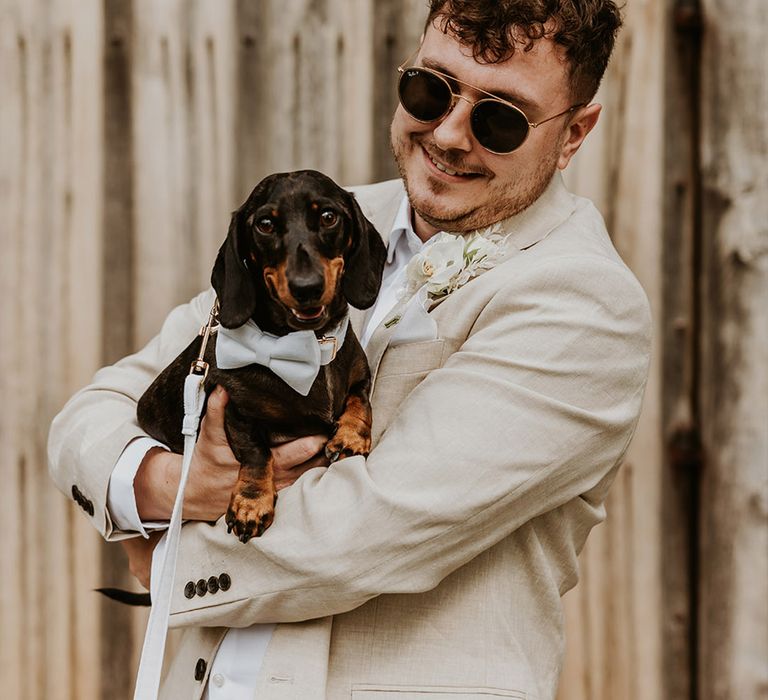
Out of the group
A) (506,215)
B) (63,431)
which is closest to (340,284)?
(506,215)

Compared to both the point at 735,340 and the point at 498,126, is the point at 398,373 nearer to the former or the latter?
the point at 498,126

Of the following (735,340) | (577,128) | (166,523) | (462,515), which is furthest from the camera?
(735,340)

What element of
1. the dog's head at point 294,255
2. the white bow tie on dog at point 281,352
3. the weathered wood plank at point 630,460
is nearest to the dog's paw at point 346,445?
the white bow tie on dog at point 281,352

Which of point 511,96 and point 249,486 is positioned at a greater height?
point 511,96

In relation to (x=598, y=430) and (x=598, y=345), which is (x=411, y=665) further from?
(x=598, y=345)

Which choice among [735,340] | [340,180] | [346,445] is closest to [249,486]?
[346,445]

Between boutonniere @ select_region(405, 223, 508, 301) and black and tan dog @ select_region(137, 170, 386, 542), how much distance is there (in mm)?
95

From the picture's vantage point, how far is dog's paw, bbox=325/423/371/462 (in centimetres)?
206

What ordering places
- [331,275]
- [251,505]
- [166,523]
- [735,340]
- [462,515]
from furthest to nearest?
[735,340] < [166,523] < [331,275] < [251,505] < [462,515]

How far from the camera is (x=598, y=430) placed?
1929 mm

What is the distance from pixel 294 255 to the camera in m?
2.02

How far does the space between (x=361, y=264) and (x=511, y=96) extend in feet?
1.53

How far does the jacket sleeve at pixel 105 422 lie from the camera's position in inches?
87.0

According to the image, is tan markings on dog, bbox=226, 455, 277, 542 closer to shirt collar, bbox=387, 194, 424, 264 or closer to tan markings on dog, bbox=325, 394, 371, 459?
tan markings on dog, bbox=325, 394, 371, 459
